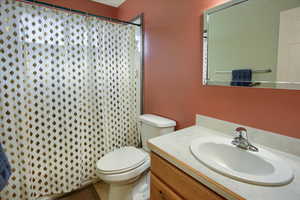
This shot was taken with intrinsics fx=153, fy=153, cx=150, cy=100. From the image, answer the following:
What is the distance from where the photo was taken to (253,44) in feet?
3.31

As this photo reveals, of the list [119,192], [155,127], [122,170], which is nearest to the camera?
[122,170]

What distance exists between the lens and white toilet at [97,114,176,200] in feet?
4.36

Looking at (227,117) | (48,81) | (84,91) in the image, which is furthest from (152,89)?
(48,81)

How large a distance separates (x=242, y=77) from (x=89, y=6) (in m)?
2.53

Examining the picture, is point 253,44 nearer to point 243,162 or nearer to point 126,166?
point 243,162

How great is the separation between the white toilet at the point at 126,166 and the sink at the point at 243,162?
22.4 inches

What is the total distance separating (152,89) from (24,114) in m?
1.33

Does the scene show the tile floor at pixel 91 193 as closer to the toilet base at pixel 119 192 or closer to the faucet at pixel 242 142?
the toilet base at pixel 119 192

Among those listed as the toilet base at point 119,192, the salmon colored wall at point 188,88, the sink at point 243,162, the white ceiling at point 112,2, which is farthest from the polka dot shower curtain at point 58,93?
the sink at point 243,162

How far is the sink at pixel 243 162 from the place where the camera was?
0.67 metres

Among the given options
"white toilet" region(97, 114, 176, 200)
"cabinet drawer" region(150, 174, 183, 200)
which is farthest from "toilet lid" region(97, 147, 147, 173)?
"cabinet drawer" region(150, 174, 183, 200)

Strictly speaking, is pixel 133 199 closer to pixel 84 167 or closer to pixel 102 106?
pixel 84 167

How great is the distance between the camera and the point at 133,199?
1471 millimetres

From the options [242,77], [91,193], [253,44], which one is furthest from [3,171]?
[253,44]
